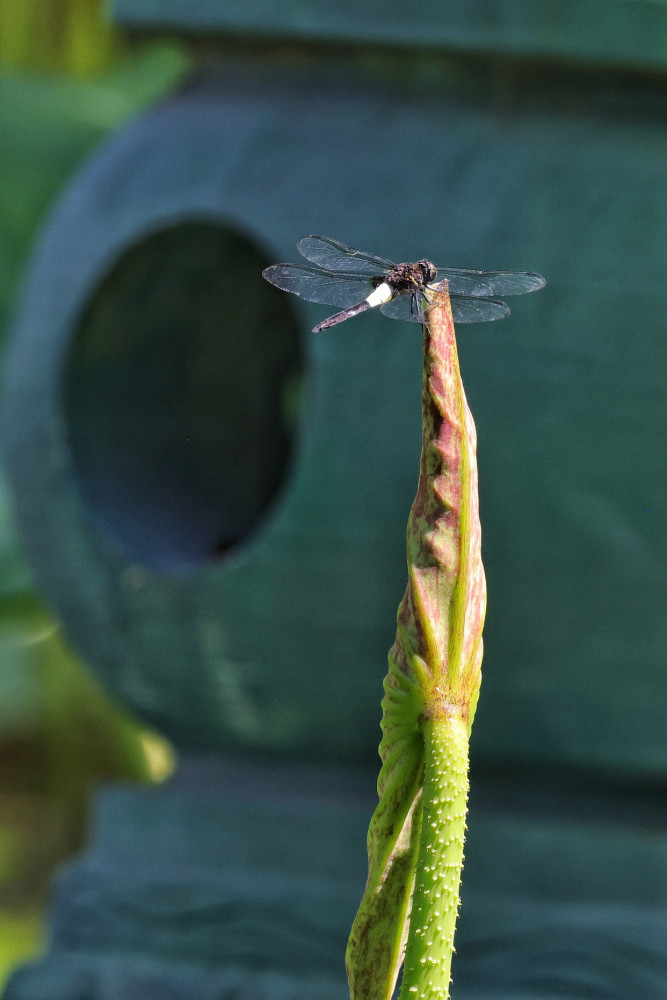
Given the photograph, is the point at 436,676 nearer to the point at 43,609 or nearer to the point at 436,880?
the point at 436,880

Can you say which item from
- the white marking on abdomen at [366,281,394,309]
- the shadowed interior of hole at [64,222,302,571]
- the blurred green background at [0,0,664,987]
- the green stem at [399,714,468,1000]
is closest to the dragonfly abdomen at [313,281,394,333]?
the white marking on abdomen at [366,281,394,309]

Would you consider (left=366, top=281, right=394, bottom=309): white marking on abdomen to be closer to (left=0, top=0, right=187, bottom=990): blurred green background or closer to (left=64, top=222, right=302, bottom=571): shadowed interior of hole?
(left=64, top=222, right=302, bottom=571): shadowed interior of hole

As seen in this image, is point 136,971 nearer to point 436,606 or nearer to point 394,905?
point 394,905

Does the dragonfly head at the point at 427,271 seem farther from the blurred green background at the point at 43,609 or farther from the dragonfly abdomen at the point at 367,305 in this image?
the blurred green background at the point at 43,609

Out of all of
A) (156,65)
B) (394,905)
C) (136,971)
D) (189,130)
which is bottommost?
(394,905)

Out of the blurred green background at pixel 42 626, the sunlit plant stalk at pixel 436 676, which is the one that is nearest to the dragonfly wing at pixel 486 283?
the sunlit plant stalk at pixel 436 676

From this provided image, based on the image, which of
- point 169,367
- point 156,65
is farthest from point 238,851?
point 156,65
